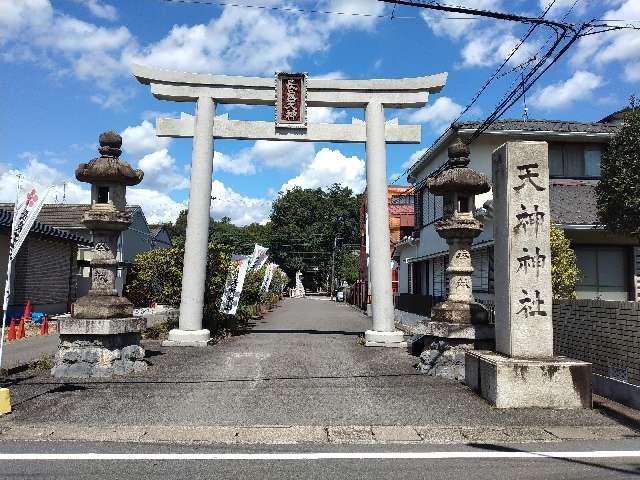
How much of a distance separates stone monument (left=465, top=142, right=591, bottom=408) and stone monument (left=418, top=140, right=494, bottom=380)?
1251 millimetres

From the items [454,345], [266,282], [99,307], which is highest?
[266,282]

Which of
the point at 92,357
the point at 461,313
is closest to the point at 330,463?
the point at 461,313

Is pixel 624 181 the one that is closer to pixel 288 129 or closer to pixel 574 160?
pixel 574 160

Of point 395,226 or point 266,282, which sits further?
point 395,226

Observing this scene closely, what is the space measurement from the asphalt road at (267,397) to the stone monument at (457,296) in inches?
18.3

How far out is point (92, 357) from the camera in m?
9.48

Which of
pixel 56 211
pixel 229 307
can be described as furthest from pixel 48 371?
pixel 56 211

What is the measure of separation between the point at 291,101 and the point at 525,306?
9.28 m

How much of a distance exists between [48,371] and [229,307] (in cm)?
808

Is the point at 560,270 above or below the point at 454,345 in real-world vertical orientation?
above

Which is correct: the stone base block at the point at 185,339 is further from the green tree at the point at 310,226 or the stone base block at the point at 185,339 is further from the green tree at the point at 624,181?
the green tree at the point at 310,226

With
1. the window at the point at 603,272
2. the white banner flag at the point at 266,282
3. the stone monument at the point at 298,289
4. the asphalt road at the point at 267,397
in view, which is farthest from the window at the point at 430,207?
the stone monument at the point at 298,289

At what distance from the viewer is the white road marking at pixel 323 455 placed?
17.4 feet

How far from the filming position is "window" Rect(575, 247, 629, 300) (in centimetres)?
1741
